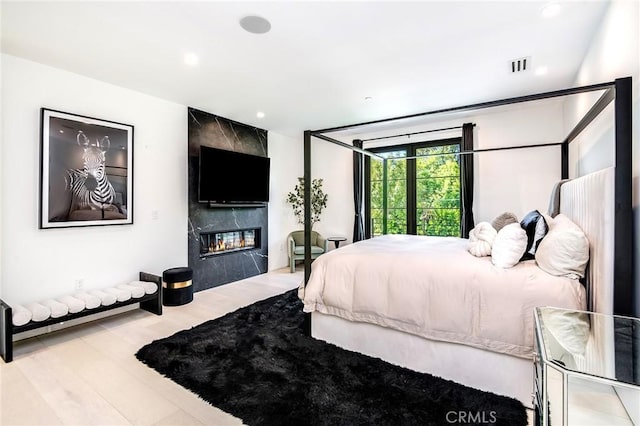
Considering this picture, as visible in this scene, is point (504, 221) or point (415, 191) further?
point (415, 191)

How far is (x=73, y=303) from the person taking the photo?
8.91 ft

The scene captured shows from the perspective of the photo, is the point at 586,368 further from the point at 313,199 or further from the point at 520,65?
the point at 313,199

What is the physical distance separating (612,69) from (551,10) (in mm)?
600

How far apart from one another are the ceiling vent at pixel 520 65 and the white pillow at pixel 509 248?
1841 mm

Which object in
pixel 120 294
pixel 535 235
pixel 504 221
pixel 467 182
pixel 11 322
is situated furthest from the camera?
pixel 467 182

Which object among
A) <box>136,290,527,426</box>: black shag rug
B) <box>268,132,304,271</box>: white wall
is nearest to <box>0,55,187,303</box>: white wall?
<box>136,290,527,426</box>: black shag rug

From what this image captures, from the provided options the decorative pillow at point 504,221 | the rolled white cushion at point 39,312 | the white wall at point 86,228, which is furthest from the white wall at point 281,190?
the decorative pillow at point 504,221

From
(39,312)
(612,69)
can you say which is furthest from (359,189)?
(39,312)

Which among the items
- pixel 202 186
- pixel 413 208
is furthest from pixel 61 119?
pixel 413 208

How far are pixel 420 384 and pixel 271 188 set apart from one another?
438cm

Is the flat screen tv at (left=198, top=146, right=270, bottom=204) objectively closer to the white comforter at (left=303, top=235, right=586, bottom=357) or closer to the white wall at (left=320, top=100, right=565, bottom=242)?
the white comforter at (left=303, top=235, right=586, bottom=357)

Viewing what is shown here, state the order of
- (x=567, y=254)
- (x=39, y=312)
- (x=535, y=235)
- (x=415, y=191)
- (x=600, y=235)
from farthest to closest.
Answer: (x=415, y=191) < (x=39, y=312) < (x=535, y=235) < (x=567, y=254) < (x=600, y=235)

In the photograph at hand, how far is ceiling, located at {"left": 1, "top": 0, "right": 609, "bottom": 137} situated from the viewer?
210 centimetres

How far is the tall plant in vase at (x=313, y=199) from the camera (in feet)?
20.0
